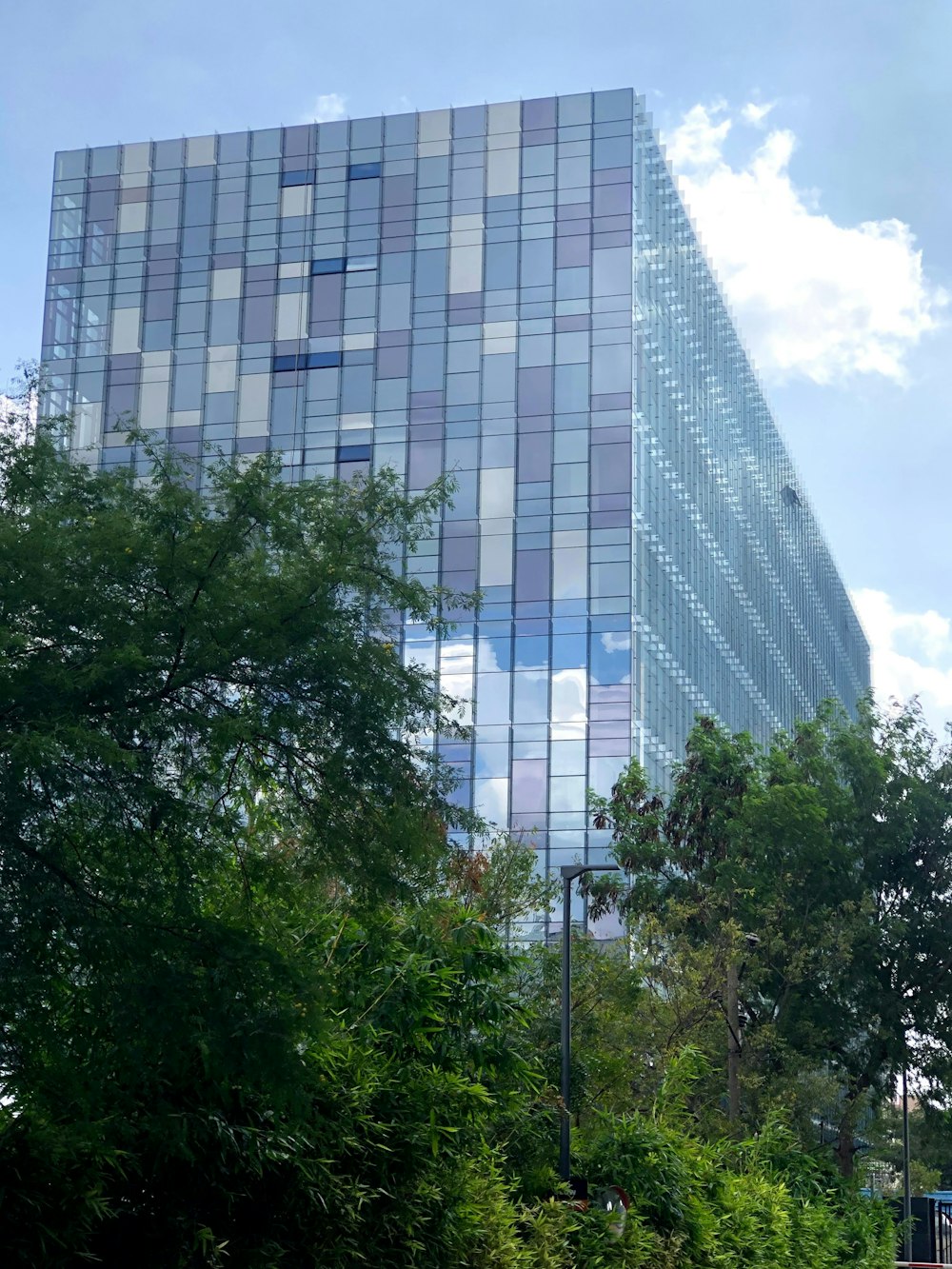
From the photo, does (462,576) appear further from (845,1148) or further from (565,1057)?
(565,1057)

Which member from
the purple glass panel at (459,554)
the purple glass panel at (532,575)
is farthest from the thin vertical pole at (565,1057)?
the purple glass panel at (459,554)

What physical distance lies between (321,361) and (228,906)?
62.0 metres

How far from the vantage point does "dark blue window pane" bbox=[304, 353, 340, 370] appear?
74.6 meters

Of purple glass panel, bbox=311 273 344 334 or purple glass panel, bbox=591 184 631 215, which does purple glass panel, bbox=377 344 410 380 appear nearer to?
purple glass panel, bbox=311 273 344 334

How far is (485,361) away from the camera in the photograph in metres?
72.6

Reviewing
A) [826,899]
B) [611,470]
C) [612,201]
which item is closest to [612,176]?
[612,201]

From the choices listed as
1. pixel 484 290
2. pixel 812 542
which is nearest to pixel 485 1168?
pixel 484 290

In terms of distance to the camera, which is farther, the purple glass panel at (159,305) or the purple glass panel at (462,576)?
the purple glass panel at (159,305)

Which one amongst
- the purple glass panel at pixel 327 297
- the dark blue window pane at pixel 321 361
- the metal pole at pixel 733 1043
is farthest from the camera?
the purple glass panel at pixel 327 297

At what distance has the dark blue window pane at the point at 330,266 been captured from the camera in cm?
7575

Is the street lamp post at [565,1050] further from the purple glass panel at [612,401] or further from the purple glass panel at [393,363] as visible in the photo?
the purple glass panel at [393,363]

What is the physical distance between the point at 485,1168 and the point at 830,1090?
1020 inches

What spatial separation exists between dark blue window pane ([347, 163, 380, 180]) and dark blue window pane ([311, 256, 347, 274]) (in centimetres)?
401

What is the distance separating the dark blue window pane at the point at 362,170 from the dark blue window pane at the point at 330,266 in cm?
401
